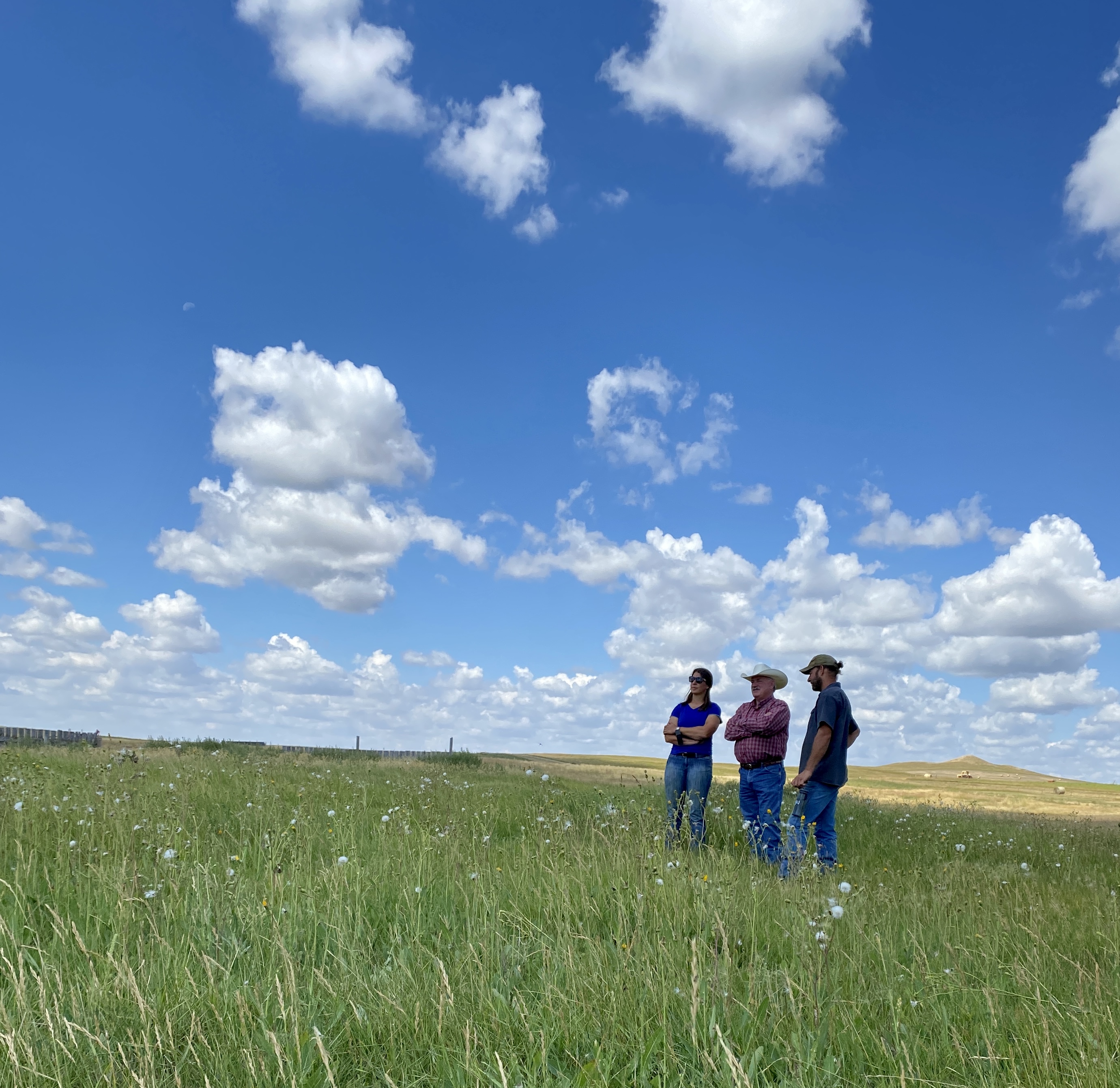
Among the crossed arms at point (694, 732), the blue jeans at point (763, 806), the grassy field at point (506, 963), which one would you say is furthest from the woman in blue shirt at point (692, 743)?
the grassy field at point (506, 963)

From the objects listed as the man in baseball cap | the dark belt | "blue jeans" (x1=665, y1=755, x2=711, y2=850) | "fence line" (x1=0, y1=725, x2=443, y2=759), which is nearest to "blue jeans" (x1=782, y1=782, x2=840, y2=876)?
the man in baseball cap

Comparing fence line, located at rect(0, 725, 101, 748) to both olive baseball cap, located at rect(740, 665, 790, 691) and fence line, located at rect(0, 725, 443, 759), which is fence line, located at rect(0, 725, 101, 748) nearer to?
fence line, located at rect(0, 725, 443, 759)

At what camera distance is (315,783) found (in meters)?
11.7

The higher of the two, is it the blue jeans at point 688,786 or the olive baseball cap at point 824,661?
the olive baseball cap at point 824,661

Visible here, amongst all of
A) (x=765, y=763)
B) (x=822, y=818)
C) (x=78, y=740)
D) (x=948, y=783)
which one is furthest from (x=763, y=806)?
(x=948, y=783)

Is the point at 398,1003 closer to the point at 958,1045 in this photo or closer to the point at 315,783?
the point at 958,1045

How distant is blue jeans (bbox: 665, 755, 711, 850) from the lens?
320 inches

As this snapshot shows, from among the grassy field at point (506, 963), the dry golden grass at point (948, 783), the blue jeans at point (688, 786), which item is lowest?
the dry golden grass at point (948, 783)

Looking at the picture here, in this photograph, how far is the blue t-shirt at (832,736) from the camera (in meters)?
8.08

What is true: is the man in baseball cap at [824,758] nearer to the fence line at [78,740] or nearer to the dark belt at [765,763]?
the dark belt at [765,763]

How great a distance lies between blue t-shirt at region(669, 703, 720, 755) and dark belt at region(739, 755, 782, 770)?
547 millimetres

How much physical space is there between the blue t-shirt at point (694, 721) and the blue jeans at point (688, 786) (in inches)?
2.6

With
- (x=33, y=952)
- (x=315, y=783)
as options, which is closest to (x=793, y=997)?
(x=33, y=952)

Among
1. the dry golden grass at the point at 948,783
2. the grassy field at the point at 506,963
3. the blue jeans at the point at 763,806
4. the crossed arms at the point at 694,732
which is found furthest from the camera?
the dry golden grass at the point at 948,783
